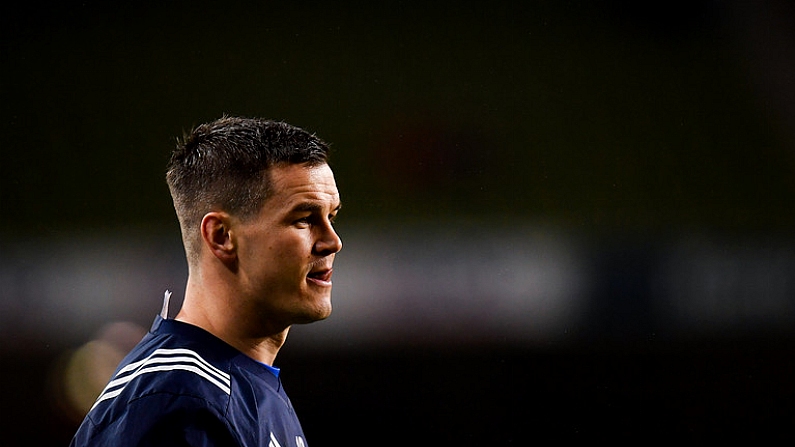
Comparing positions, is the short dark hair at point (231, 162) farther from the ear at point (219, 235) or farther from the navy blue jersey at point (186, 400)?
the navy blue jersey at point (186, 400)

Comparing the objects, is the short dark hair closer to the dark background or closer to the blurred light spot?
the blurred light spot

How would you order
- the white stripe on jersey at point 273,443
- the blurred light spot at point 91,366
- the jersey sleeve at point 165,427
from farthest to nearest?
the blurred light spot at point 91,366, the white stripe on jersey at point 273,443, the jersey sleeve at point 165,427

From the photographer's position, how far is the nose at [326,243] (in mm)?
1430

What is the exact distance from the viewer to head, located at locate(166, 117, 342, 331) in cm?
140

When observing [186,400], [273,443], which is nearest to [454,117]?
[273,443]

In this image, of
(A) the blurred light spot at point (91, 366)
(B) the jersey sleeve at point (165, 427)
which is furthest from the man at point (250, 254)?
(A) the blurred light spot at point (91, 366)

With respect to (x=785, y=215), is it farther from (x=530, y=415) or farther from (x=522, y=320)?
(x=530, y=415)

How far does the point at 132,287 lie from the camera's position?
4.47m

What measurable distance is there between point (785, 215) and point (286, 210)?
15.8 ft

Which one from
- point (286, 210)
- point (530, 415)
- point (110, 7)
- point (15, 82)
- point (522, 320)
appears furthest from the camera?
point (110, 7)

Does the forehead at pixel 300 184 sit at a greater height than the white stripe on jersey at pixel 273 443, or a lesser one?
greater

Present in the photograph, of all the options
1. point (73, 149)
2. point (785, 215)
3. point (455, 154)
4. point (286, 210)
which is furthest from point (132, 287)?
point (785, 215)

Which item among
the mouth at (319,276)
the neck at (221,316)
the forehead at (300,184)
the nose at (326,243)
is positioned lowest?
the neck at (221,316)

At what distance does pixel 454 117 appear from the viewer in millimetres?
4969
